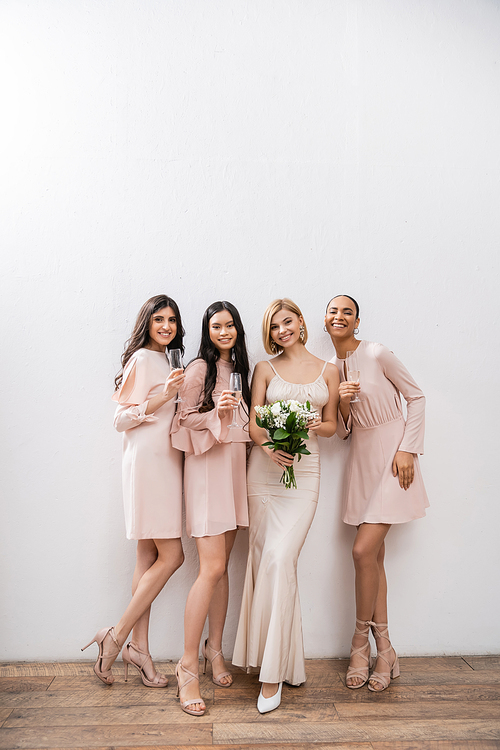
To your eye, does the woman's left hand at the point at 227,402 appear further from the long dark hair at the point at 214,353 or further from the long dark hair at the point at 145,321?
the long dark hair at the point at 145,321

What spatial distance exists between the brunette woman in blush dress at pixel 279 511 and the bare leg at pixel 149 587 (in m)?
0.44

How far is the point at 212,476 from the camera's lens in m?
2.83

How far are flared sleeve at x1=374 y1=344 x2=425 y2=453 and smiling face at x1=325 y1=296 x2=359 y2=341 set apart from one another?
214mm

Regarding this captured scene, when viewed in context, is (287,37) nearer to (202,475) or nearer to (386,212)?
(386,212)

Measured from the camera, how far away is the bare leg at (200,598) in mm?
2734

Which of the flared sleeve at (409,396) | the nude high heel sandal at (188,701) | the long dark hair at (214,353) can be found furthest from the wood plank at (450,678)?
the long dark hair at (214,353)

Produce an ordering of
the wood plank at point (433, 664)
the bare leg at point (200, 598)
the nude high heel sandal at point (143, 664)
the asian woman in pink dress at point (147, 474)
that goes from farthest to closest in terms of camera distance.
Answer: the wood plank at point (433, 664) < the nude high heel sandal at point (143, 664) < the asian woman in pink dress at point (147, 474) < the bare leg at point (200, 598)

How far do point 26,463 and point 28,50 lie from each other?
8.69 feet

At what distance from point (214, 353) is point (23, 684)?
85.1 inches

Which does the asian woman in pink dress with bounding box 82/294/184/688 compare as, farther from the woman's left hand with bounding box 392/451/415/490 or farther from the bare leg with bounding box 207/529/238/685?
the woman's left hand with bounding box 392/451/415/490

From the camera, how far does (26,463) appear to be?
10.8ft

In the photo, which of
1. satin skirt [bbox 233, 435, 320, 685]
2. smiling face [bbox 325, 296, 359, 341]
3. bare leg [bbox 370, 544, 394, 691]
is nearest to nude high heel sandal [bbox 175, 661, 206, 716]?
satin skirt [bbox 233, 435, 320, 685]

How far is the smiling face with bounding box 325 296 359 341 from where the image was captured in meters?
3.09

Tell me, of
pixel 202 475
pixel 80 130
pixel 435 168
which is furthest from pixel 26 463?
pixel 435 168
